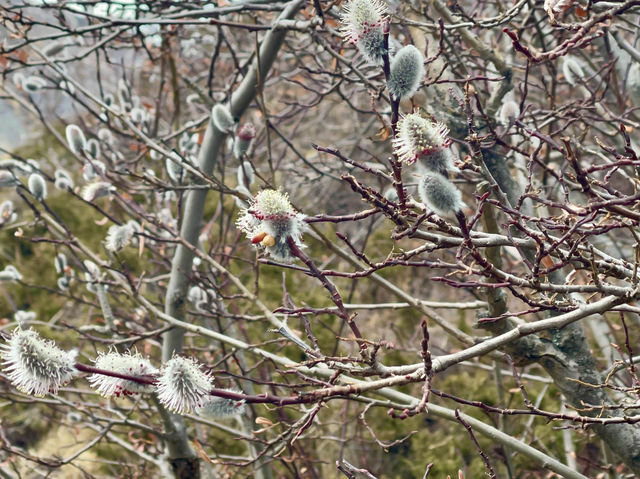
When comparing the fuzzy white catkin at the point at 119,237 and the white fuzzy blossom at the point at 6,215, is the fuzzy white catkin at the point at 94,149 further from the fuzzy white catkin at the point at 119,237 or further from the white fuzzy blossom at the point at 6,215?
the fuzzy white catkin at the point at 119,237

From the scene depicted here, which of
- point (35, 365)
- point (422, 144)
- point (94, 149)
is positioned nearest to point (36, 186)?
point (94, 149)

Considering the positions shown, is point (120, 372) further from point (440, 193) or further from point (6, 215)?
point (6, 215)

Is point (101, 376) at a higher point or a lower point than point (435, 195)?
lower

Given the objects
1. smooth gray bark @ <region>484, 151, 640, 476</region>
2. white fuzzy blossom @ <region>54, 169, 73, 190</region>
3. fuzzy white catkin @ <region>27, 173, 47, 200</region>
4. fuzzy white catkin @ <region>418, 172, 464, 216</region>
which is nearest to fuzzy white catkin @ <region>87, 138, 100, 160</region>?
white fuzzy blossom @ <region>54, 169, 73, 190</region>

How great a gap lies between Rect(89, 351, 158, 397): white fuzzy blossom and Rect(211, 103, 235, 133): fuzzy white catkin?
1551 millimetres

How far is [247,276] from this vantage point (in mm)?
5898

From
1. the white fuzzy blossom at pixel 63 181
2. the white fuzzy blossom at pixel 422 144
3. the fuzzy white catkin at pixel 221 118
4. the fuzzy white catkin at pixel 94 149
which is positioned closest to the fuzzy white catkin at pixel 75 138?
the white fuzzy blossom at pixel 63 181

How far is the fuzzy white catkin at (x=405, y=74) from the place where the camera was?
5.08 ft

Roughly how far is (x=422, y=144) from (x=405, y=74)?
32cm

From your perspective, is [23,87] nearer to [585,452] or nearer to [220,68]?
[220,68]

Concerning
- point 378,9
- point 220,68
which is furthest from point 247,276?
point 378,9

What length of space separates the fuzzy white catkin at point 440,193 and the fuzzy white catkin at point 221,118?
1.61m

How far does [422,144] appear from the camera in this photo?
1.32 metres

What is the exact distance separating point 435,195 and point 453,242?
0.15m
